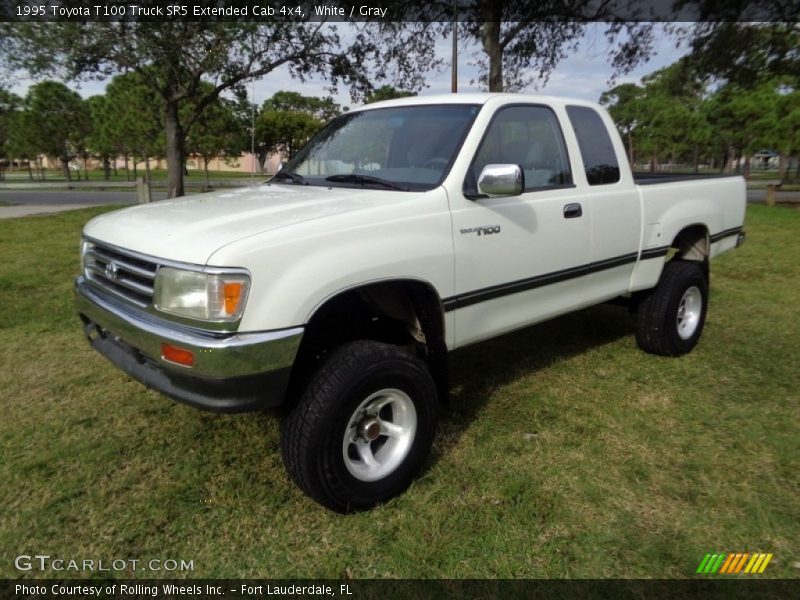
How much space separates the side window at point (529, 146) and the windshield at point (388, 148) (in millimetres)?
170

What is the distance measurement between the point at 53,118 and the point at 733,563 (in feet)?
138

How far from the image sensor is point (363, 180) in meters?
3.15

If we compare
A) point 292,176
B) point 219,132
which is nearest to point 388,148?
point 292,176

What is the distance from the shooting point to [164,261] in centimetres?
229

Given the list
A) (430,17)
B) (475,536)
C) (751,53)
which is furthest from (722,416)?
(751,53)

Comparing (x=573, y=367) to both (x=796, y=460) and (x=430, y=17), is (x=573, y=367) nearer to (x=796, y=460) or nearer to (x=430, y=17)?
(x=796, y=460)

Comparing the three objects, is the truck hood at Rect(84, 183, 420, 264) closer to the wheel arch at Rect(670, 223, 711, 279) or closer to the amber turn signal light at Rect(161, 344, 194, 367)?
the amber turn signal light at Rect(161, 344, 194, 367)

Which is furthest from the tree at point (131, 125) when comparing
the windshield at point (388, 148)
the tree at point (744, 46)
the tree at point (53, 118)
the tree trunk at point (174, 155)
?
the windshield at point (388, 148)

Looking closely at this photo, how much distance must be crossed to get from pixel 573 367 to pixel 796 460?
1619 mm

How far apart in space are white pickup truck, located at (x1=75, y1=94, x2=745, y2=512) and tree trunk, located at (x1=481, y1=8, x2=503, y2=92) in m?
8.75

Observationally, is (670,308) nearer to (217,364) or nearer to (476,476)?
(476,476)

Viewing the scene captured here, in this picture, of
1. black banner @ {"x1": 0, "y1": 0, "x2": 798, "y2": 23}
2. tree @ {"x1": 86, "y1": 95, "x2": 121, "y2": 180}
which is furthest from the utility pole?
tree @ {"x1": 86, "y1": 95, "x2": 121, "y2": 180}

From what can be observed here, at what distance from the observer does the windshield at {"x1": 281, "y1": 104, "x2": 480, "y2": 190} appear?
121 inches

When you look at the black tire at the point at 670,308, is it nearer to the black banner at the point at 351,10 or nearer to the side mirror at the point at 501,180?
the side mirror at the point at 501,180
